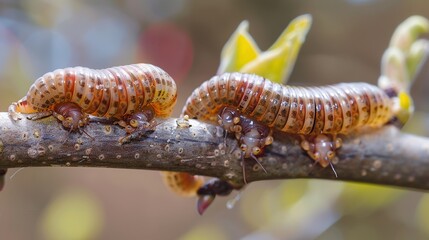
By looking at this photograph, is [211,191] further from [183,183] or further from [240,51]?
[240,51]

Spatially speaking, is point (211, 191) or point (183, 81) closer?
point (211, 191)

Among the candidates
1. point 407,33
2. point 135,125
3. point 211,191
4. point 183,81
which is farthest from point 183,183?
point 183,81

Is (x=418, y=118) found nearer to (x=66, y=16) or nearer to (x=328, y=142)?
(x=328, y=142)

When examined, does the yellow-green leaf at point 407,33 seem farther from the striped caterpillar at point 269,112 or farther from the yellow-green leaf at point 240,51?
the yellow-green leaf at point 240,51

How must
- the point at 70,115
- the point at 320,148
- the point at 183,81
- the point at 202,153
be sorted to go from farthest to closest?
the point at 183,81
the point at 320,148
the point at 202,153
the point at 70,115

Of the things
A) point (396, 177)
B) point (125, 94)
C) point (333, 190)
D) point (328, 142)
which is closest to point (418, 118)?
point (333, 190)

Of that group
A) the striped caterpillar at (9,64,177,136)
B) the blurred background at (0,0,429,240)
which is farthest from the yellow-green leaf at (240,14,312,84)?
the blurred background at (0,0,429,240)
